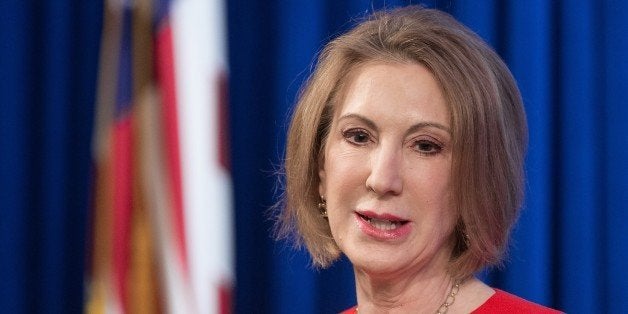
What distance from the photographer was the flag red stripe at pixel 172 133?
1.92 m

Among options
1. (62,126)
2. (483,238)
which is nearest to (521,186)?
(483,238)

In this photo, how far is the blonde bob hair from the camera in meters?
1.64

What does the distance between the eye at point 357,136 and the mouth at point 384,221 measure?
4.8 inches

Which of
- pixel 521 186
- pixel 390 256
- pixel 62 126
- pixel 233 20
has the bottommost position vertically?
pixel 390 256

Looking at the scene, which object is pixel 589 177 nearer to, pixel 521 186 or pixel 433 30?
pixel 521 186

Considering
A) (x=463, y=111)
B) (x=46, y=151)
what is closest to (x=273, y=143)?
(x=46, y=151)

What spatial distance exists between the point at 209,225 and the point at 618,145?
1.06 meters

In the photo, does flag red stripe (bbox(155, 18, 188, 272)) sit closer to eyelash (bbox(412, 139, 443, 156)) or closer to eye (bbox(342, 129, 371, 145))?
eye (bbox(342, 129, 371, 145))

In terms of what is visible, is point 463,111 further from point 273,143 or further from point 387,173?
point 273,143

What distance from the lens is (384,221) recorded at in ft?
5.49

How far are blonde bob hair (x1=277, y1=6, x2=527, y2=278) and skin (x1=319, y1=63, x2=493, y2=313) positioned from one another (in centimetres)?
2

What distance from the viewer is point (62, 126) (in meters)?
2.66

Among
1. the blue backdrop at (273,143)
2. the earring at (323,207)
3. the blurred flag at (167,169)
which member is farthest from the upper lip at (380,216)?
the blue backdrop at (273,143)

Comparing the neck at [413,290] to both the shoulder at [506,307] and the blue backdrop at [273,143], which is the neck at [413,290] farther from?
the blue backdrop at [273,143]
